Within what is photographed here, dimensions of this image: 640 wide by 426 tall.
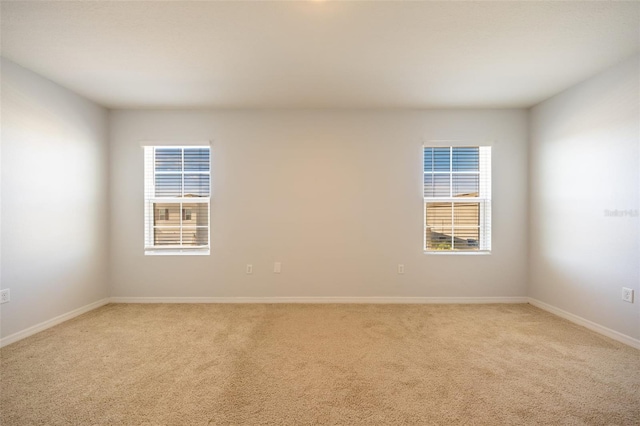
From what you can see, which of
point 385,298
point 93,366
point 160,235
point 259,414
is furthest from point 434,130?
point 93,366

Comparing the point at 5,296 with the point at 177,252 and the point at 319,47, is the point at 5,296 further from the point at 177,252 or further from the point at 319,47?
the point at 319,47

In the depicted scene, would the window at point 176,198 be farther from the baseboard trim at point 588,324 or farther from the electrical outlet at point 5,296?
the baseboard trim at point 588,324

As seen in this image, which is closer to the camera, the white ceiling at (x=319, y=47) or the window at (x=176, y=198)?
the white ceiling at (x=319, y=47)

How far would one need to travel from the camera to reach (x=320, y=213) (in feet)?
12.1

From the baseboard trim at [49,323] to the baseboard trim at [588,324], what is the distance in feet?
18.4

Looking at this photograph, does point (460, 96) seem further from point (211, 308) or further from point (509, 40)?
point (211, 308)

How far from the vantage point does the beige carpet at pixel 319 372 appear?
1.63 meters

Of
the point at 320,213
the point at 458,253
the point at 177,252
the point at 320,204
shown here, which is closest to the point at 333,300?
the point at 320,213

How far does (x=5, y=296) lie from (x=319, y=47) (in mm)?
3567

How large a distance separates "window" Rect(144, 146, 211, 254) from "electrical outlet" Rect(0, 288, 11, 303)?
1.35 metres

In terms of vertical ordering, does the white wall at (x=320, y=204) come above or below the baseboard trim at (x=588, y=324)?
above

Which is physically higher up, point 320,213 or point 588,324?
point 320,213

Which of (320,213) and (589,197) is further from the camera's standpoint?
(320,213)

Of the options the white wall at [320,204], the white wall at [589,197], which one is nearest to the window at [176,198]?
the white wall at [320,204]
